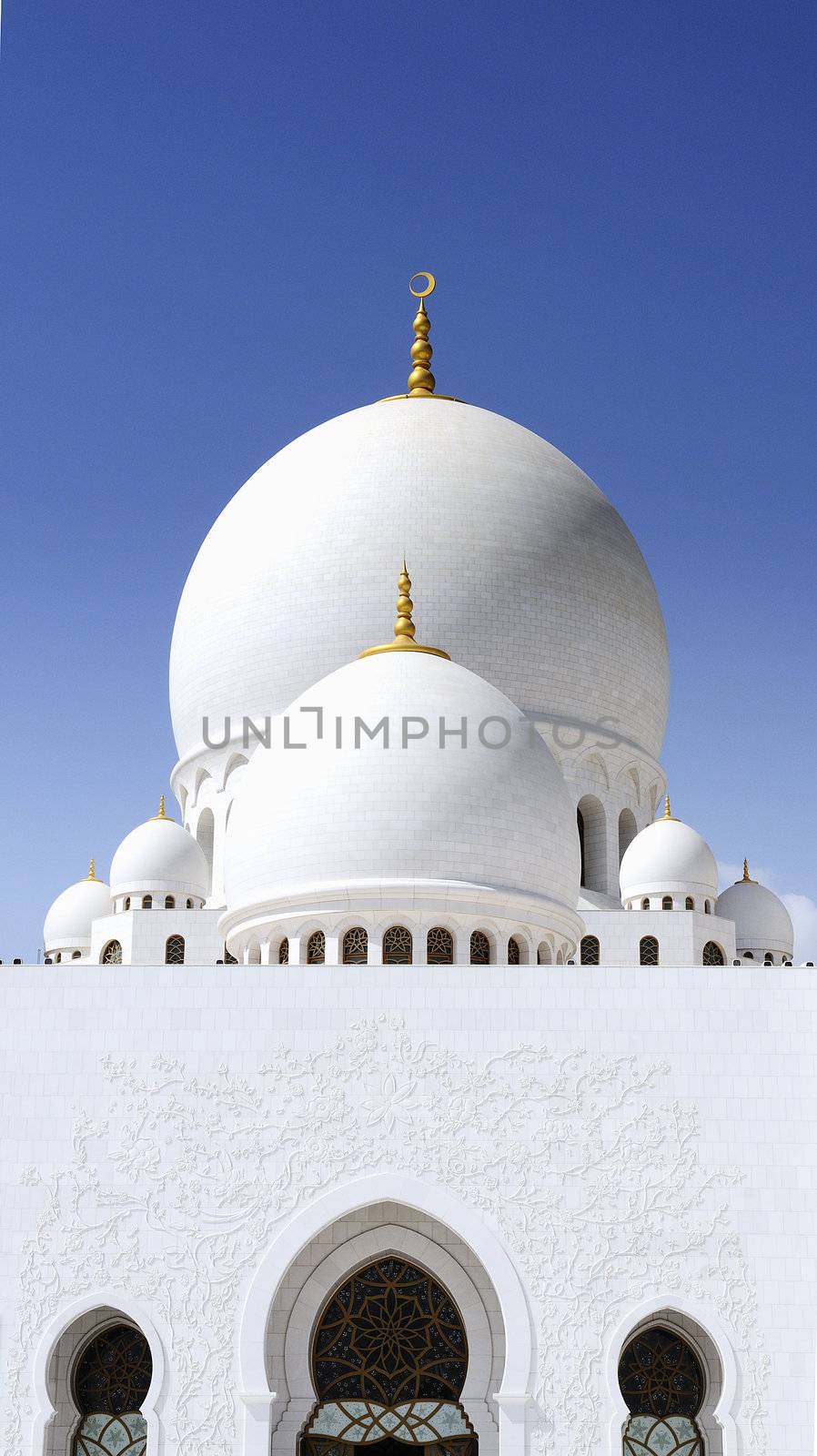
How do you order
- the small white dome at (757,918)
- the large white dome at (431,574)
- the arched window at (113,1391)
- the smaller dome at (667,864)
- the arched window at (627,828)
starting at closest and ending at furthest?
1. the arched window at (113,1391)
2. the large white dome at (431,574)
3. the smaller dome at (667,864)
4. the arched window at (627,828)
5. the small white dome at (757,918)

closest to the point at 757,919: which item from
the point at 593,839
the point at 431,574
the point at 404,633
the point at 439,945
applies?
the point at 593,839

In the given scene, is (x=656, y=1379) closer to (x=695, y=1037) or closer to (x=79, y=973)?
(x=695, y=1037)

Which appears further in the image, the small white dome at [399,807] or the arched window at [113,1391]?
the small white dome at [399,807]

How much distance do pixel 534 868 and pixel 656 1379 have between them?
4.35 meters

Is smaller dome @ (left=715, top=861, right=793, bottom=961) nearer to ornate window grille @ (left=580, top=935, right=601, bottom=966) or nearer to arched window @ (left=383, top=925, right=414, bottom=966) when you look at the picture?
ornate window grille @ (left=580, top=935, right=601, bottom=966)

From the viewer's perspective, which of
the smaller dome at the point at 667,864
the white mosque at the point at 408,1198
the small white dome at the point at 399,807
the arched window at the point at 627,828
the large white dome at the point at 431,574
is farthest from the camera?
the arched window at the point at 627,828

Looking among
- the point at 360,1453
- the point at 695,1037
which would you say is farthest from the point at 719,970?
the point at 360,1453

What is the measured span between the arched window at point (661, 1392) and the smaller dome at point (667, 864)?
24.0 ft

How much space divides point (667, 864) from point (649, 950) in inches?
41.0

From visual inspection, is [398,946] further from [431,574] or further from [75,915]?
[75,915]

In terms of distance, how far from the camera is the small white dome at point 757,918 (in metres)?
20.8

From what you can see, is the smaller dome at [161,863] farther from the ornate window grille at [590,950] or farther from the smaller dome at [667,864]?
the smaller dome at [667,864]

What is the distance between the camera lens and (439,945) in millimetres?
14047

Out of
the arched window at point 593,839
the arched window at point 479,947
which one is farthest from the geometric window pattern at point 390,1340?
the arched window at point 593,839
